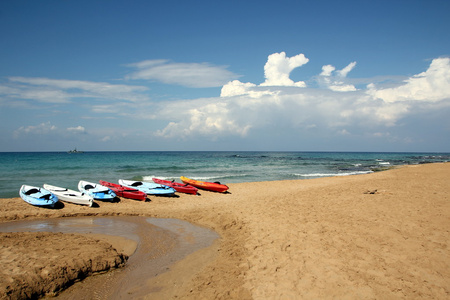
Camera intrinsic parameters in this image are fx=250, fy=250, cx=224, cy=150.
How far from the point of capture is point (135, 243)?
932 centimetres

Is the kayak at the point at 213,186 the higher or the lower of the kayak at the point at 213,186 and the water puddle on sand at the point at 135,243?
the higher

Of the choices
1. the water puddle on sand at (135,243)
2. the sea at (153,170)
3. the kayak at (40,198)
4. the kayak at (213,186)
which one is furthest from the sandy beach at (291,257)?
the sea at (153,170)

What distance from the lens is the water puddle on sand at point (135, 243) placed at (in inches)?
242

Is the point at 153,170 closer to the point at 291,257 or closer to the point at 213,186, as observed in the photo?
the point at 213,186

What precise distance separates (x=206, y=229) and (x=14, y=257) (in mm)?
6529

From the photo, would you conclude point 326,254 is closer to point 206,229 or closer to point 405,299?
point 405,299

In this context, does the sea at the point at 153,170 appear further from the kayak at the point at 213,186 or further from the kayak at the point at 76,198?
the kayak at the point at 213,186

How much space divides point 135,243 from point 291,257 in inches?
225

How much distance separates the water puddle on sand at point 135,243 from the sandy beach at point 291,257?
318mm

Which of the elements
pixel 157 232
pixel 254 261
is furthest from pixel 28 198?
pixel 254 261

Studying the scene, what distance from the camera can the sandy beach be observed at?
18.5ft

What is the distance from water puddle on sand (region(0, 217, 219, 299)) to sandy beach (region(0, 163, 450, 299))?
318 mm

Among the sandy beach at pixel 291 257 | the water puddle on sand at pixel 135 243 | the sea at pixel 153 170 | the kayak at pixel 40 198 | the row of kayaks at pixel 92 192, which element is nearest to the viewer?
the sandy beach at pixel 291 257

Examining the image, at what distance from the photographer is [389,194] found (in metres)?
13.7
